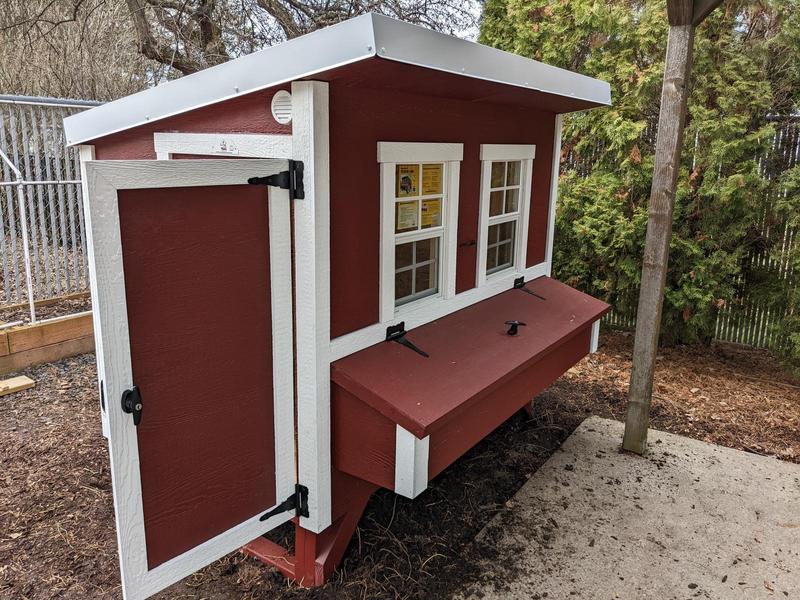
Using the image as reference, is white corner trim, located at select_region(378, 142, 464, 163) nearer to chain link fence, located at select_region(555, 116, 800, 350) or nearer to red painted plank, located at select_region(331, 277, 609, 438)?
red painted plank, located at select_region(331, 277, 609, 438)

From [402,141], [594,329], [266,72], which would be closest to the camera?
[266,72]

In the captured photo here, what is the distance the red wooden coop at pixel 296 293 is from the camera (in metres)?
2.14

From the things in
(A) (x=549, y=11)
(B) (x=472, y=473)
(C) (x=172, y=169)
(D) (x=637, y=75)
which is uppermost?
(A) (x=549, y=11)

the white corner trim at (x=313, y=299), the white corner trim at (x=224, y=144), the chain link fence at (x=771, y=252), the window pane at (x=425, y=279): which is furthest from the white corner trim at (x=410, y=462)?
the chain link fence at (x=771, y=252)

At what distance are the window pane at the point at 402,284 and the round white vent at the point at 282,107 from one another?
1.03 m

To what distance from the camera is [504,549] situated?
3.40 metres

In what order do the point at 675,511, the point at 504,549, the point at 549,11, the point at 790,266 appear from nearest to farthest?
the point at 504,549 < the point at 675,511 < the point at 790,266 < the point at 549,11

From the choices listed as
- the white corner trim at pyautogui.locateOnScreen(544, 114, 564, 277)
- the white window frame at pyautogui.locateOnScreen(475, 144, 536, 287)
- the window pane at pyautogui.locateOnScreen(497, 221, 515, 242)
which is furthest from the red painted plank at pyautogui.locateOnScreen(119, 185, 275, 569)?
the white corner trim at pyautogui.locateOnScreen(544, 114, 564, 277)

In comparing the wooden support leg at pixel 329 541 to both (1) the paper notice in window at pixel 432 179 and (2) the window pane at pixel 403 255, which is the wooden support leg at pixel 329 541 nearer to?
(2) the window pane at pixel 403 255

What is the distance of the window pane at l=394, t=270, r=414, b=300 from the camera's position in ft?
10.8

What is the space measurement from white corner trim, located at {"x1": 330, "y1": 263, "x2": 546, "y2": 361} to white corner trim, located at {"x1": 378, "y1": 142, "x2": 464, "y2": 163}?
30.9 inches

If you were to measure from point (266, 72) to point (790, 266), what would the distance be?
5834mm

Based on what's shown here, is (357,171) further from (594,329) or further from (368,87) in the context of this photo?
(594,329)

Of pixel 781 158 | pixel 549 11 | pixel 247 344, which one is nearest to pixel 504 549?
pixel 247 344
